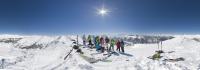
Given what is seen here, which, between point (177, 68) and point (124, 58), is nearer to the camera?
point (177, 68)

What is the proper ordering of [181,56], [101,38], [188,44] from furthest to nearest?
[188,44] < [101,38] < [181,56]

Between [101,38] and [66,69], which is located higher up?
[101,38]

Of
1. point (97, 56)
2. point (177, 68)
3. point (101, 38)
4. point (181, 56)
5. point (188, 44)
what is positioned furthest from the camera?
point (188, 44)

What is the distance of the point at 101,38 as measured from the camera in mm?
40438

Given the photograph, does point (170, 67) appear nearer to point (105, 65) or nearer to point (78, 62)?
point (105, 65)

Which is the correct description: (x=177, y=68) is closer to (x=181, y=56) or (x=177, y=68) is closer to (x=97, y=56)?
(x=181, y=56)

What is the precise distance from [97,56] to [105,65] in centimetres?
512

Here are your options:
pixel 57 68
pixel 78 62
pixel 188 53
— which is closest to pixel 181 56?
pixel 188 53

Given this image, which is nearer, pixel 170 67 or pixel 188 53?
pixel 170 67

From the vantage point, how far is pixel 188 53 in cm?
3369

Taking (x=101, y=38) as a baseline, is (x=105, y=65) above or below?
below

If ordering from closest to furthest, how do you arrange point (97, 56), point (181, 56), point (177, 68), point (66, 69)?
1. point (177, 68)
2. point (66, 69)
3. point (181, 56)
4. point (97, 56)

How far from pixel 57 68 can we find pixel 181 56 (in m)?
15.2

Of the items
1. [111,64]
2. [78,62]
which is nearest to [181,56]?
[111,64]
